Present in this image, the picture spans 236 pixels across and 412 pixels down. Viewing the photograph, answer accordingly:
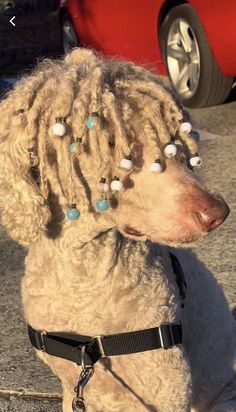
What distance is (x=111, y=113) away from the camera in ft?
6.86

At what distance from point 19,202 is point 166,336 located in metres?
0.68

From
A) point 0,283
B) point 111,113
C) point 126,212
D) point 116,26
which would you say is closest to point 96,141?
point 111,113

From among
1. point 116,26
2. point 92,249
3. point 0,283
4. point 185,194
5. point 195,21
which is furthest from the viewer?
point 116,26

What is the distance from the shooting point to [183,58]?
287 inches

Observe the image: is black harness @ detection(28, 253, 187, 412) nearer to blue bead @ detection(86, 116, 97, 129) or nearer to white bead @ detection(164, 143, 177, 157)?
white bead @ detection(164, 143, 177, 157)

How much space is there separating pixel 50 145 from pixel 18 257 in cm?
235

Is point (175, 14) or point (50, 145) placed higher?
point (50, 145)

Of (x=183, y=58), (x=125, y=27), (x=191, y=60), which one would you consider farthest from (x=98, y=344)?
(x=125, y=27)

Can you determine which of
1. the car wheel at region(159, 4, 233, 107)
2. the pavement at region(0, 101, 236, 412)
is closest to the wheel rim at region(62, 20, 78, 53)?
the car wheel at region(159, 4, 233, 107)

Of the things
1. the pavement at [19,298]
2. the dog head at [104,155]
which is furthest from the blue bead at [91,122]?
the pavement at [19,298]

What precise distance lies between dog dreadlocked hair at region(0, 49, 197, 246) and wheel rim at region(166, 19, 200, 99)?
16.2 feet

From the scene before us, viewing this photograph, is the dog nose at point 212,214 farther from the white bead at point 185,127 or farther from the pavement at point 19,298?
the pavement at point 19,298

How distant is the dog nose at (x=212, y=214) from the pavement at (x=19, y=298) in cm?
66

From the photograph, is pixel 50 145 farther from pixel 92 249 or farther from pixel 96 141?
pixel 92 249
